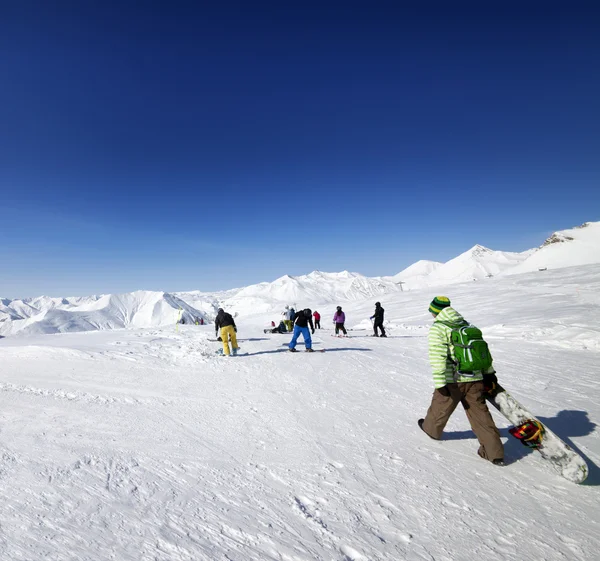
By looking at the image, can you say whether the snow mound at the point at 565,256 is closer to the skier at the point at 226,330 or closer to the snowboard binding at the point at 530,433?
the skier at the point at 226,330

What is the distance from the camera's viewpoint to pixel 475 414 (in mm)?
4219

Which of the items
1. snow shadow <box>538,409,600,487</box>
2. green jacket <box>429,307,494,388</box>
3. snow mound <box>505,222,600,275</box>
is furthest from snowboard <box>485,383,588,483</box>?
snow mound <box>505,222,600,275</box>

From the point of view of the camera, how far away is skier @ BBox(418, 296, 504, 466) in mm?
4090

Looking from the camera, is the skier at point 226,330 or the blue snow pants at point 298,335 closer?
the skier at point 226,330

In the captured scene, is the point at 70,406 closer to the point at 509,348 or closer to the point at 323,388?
the point at 323,388

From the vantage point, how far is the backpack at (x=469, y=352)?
4.11 meters

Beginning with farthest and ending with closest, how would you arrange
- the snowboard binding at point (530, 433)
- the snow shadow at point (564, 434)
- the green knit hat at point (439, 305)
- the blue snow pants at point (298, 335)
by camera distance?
the blue snow pants at point (298, 335)
the green knit hat at point (439, 305)
the snow shadow at point (564, 434)
the snowboard binding at point (530, 433)

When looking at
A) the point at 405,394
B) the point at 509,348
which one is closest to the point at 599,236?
the point at 509,348

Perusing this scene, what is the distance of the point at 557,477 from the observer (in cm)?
379

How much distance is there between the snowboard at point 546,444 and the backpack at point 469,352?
24.5 inches

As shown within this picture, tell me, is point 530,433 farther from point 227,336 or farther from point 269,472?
point 227,336

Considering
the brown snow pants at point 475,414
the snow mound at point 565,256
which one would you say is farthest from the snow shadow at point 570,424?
the snow mound at point 565,256

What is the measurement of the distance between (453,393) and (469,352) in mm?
658

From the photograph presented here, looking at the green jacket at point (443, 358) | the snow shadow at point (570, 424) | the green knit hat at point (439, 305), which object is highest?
the green knit hat at point (439, 305)
